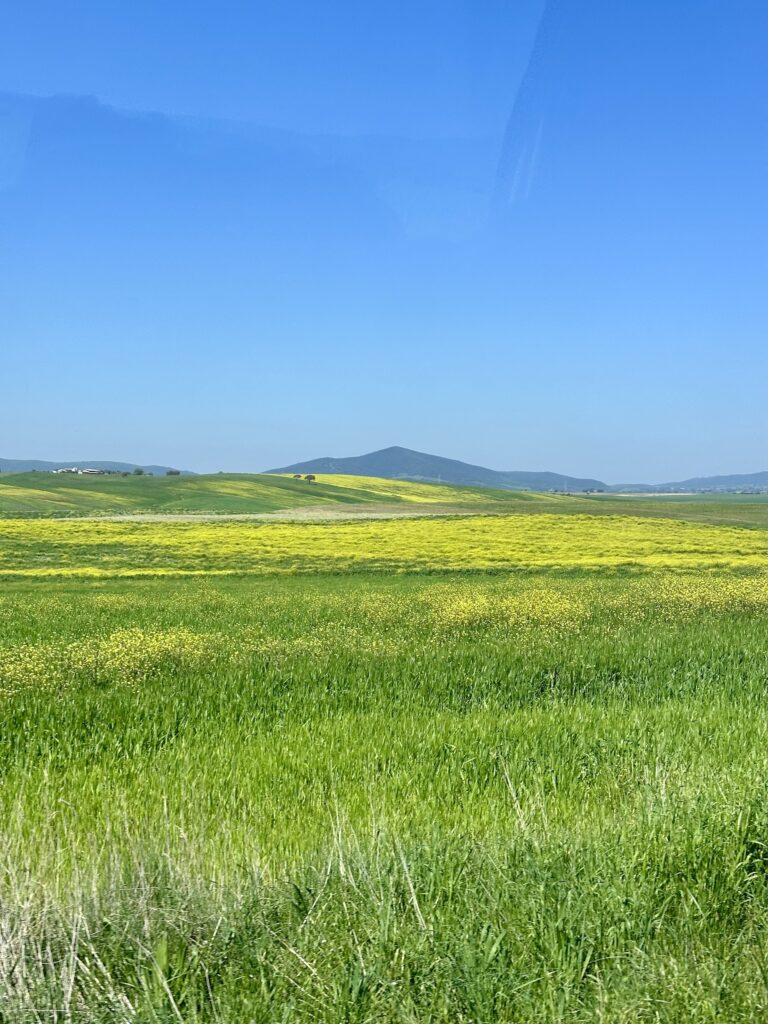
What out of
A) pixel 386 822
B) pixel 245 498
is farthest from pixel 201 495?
pixel 386 822

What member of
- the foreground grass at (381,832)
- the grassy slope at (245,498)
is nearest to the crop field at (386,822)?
the foreground grass at (381,832)

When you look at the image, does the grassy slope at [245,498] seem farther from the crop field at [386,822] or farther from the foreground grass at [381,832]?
the foreground grass at [381,832]

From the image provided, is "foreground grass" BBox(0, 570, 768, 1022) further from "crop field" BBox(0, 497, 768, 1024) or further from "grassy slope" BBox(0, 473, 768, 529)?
"grassy slope" BBox(0, 473, 768, 529)

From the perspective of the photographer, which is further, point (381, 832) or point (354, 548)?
point (354, 548)

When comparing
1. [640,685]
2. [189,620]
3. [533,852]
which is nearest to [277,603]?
[189,620]

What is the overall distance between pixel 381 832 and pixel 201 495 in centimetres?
11346

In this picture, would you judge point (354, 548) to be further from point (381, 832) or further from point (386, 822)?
point (381, 832)

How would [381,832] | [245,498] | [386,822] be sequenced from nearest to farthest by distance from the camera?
[381,832], [386,822], [245,498]

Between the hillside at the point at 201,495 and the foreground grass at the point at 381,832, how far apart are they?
2960 inches

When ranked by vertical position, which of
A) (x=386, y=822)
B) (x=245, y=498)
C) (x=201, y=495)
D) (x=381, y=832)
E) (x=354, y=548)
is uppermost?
(x=201, y=495)

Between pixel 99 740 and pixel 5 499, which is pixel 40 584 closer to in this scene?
pixel 99 740

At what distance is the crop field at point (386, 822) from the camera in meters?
3.36

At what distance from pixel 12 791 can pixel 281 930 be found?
158 inches

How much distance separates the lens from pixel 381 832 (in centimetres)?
473
